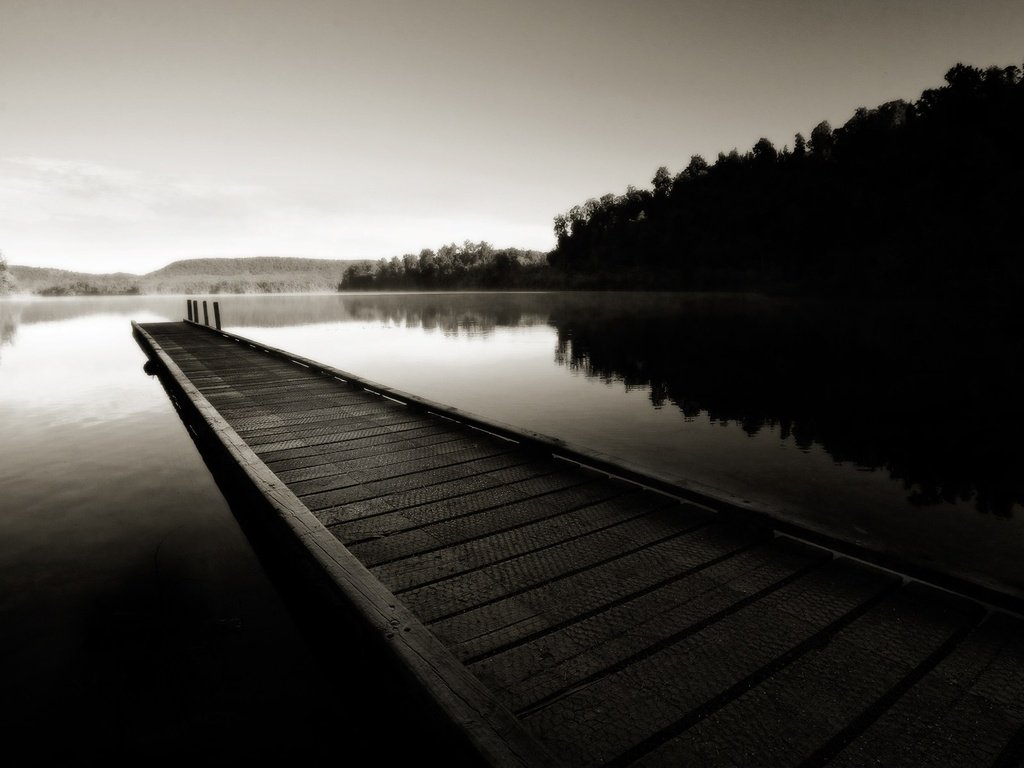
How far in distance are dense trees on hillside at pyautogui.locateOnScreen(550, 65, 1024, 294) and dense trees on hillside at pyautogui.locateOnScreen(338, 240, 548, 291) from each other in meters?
20.2

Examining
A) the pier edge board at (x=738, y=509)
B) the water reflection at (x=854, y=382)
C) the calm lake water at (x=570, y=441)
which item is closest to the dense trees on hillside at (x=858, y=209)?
the water reflection at (x=854, y=382)

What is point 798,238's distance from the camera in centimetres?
6100

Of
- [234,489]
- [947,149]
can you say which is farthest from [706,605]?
[947,149]

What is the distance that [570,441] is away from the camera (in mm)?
7531

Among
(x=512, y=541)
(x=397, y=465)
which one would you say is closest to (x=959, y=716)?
(x=512, y=541)

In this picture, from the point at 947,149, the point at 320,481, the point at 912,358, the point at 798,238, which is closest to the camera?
the point at 320,481

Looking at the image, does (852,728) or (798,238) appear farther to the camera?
(798,238)

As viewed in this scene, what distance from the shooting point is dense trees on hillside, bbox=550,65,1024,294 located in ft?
140

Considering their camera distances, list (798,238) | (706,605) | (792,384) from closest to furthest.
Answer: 1. (706,605)
2. (792,384)
3. (798,238)

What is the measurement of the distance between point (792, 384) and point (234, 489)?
1306 cm

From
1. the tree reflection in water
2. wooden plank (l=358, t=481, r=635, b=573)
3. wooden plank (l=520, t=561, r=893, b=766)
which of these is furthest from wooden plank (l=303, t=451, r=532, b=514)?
the tree reflection in water

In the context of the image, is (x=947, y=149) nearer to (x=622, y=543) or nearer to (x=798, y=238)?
(x=798, y=238)

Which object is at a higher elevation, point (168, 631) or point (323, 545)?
point (323, 545)

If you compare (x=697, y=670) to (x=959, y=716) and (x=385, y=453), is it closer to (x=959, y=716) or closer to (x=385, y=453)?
(x=959, y=716)
